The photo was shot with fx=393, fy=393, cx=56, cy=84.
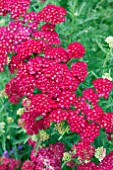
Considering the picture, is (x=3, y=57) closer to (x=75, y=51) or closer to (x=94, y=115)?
(x=75, y=51)

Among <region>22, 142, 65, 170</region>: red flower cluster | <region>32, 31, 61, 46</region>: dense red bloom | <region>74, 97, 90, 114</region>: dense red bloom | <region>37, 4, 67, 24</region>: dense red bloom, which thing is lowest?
<region>22, 142, 65, 170</region>: red flower cluster

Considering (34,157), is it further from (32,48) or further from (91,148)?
(32,48)

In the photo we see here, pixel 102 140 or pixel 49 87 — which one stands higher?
Answer: pixel 49 87

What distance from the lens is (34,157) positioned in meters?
3.03

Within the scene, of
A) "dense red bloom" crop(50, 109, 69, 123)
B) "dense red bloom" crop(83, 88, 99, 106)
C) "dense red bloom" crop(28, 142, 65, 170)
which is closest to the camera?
"dense red bloom" crop(50, 109, 69, 123)

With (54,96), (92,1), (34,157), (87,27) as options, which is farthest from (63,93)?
(92,1)

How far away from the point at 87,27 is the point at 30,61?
6.01ft

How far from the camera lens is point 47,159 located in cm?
299

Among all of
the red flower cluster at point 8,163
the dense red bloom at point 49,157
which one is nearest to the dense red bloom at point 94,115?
the dense red bloom at point 49,157

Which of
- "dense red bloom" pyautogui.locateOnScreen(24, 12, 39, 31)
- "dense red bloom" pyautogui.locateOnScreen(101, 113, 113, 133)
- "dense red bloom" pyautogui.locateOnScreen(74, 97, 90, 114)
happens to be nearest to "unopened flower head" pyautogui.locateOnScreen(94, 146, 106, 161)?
"dense red bloom" pyautogui.locateOnScreen(101, 113, 113, 133)

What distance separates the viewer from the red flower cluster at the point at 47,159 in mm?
2990

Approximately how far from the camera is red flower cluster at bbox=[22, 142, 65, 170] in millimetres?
2990

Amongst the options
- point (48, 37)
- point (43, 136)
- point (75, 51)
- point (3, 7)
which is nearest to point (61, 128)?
point (43, 136)

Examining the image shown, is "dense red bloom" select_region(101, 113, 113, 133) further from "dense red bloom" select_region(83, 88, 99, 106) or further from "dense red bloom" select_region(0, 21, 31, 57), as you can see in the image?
"dense red bloom" select_region(0, 21, 31, 57)
